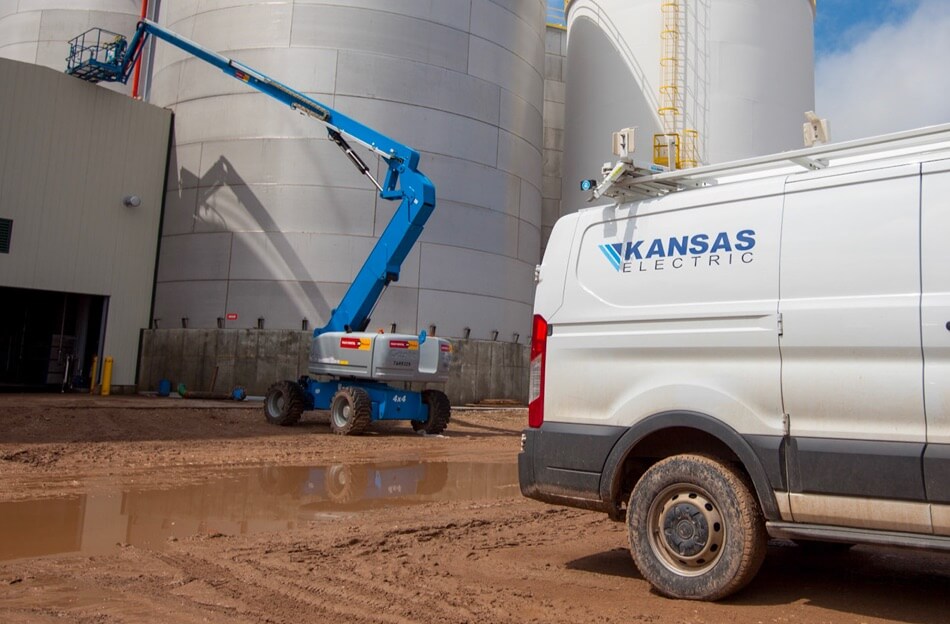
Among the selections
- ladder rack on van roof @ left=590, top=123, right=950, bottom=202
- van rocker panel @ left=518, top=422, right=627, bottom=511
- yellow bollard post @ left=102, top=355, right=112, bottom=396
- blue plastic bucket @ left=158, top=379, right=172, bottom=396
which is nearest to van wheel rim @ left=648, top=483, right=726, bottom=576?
van rocker panel @ left=518, top=422, right=627, bottom=511

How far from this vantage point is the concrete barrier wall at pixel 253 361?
22.5m

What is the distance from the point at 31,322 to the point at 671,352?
2400 cm

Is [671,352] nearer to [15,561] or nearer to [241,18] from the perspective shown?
[15,561]

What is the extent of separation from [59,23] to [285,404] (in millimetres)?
21214

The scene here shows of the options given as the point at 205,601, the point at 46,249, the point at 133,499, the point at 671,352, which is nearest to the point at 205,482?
the point at 133,499

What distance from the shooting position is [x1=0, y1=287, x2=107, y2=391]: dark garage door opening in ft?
77.8

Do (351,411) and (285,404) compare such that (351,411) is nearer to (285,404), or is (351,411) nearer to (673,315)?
(285,404)

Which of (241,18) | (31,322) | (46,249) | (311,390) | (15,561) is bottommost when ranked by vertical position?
(15,561)

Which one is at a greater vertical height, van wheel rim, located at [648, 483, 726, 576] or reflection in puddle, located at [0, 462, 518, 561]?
van wheel rim, located at [648, 483, 726, 576]

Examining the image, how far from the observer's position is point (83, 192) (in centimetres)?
2291

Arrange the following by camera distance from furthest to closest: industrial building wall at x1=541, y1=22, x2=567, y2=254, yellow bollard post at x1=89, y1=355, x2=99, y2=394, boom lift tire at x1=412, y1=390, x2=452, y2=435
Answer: industrial building wall at x1=541, y1=22, x2=567, y2=254 → yellow bollard post at x1=89, y1=355, x2=99, y2=394 → boom lift tire at x1=412, y1=390, x2=452, y2=435

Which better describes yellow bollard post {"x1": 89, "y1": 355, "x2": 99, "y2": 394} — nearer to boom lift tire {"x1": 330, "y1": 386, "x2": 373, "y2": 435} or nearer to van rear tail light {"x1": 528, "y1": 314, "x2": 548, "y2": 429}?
boom lift tire {"x1": 330, "y1": 386, "x2": 373, "y2": 435}

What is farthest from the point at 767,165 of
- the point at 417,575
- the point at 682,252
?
the point at 417,575

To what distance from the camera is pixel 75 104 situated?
22828 mm
